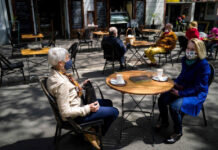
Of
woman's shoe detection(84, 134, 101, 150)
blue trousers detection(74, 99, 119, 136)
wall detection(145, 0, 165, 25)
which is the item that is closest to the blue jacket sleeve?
blue trousers detection(74, 99, 119, 136)

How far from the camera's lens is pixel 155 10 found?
14703 millimetres

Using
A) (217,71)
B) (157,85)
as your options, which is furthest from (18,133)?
(217,71)

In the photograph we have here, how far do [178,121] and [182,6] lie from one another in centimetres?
1806

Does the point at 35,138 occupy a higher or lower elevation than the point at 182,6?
lower

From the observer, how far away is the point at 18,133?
Result: 10.1 feet

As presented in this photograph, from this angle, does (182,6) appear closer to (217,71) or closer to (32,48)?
(217,71)

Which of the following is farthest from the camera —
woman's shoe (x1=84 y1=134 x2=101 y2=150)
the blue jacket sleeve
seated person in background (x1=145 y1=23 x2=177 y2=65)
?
seated person in background (x1=145 y1=23 x2=177 y2=65)

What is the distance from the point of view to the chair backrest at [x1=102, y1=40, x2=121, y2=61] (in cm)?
A: 545

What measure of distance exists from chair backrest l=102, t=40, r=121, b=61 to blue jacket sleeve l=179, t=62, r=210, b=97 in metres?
3.03

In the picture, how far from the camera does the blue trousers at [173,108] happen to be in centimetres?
268

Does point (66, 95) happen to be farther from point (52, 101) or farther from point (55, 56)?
point (55, 56)

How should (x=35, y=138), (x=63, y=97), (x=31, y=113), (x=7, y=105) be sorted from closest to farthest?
(x=63, y=97) → (x=35, y=138) → (x=31, y=113) → (x=7, y=105)

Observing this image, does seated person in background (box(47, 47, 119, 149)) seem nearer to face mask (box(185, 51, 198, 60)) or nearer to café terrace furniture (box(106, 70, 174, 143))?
café terrace furniture (box(106, 70, 174, 143))

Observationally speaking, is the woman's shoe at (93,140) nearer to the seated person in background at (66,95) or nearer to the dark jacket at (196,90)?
the seated person in background at (66,95)
